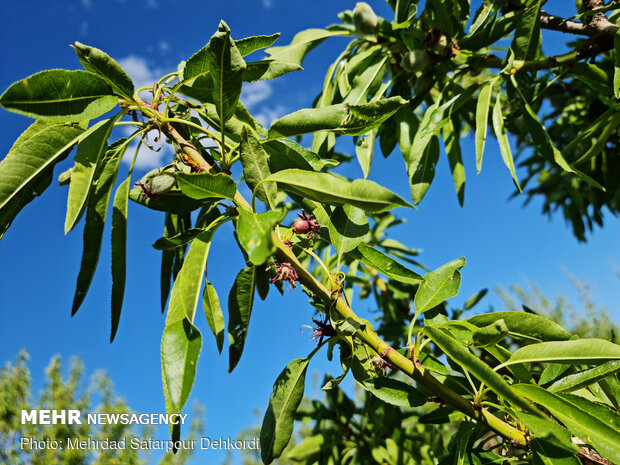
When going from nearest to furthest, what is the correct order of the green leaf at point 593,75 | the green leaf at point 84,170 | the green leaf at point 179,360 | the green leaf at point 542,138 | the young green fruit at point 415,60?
the green leaf at point 179,360
the green leaf at point 84,170
the green leaf at point 542,138
the green leaf at point 593,75
the young green fruit at point 415,60

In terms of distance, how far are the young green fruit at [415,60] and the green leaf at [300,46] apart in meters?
0.26

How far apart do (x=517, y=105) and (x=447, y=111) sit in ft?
1.67

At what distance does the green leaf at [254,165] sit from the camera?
0.65 meters

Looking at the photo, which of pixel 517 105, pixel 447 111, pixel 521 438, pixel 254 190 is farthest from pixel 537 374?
pixel 517 105

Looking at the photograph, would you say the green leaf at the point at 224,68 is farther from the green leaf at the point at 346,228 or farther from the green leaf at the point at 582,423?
the green leaf at the point at 582,423

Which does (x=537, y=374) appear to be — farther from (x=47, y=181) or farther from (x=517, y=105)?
(x=47, y=181)

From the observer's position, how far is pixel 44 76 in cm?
64

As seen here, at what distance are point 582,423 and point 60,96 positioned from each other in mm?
852

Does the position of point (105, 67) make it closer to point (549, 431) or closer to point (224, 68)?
point (224, 68)

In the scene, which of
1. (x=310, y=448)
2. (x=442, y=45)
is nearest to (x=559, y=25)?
(x=442, y=45)

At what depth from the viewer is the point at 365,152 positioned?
1180 mm

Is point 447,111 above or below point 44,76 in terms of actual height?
above

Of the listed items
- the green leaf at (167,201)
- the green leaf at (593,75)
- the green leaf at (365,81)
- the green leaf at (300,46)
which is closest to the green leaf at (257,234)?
the green leaf at (167,201)

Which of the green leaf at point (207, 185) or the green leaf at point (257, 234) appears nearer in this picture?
the green leaf at point (257, 234)
